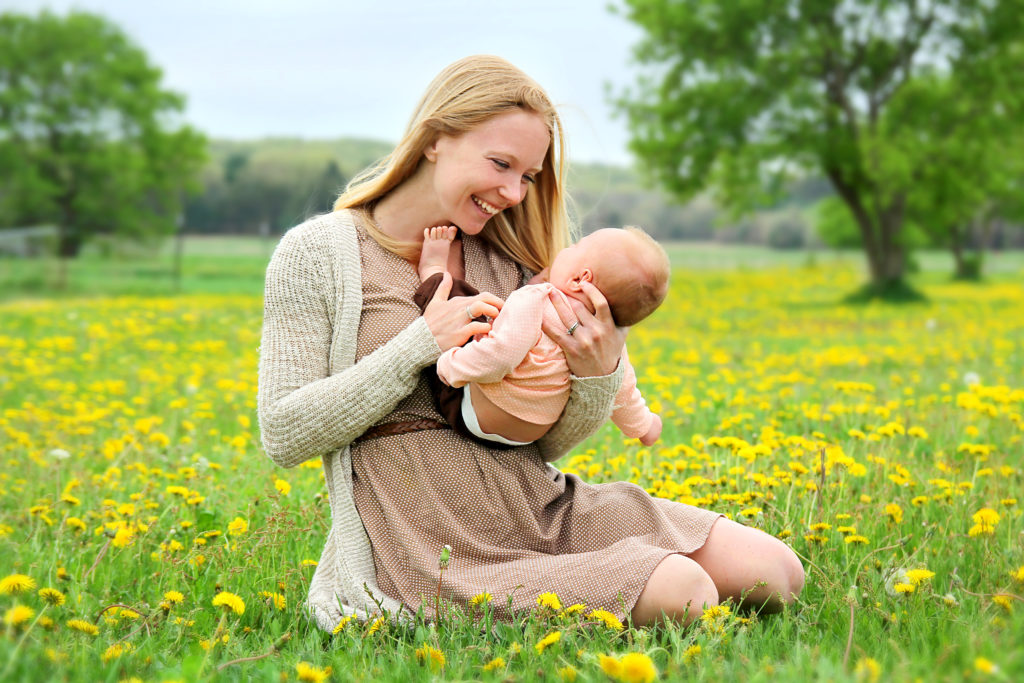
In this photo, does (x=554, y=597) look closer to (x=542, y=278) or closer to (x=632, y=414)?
(x=632, y=414)

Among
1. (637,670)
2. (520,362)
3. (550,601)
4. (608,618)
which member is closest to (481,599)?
(550,601)

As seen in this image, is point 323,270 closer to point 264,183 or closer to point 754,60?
point 754,60

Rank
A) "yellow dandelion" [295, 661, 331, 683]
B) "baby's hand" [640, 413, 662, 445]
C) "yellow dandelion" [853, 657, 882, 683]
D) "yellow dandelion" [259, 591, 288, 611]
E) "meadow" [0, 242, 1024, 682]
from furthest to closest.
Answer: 1. "baby's hand" [640, 413, 662, 445]
2. "yellow dandelion" [259, 591, 288, 611]
3. "meadow" [0, 242, 1024, 682]
4. "yellow dandelion" [295, 661, 331, 683]
5. "yellow dandelion" [853, 657, 882, 683]

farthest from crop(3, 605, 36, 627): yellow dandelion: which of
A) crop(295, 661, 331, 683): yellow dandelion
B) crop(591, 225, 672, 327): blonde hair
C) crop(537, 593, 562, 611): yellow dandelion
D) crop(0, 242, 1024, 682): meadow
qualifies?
crop(591, 225, 672, 327): blonde hair

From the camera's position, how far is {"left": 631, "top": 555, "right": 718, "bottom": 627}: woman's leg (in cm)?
220

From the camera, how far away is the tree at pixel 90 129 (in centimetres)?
3412

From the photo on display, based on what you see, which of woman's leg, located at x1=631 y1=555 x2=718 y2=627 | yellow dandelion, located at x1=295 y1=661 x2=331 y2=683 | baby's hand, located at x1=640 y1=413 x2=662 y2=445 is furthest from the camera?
baby's hand, located at x1=640 y1=413 x2=662 y2=445

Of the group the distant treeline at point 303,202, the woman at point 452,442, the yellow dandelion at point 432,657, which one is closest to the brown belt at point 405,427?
the woman at point 452,442

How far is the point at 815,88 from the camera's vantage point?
64.6 ft

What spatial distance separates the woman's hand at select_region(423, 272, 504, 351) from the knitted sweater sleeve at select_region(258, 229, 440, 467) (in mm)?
24

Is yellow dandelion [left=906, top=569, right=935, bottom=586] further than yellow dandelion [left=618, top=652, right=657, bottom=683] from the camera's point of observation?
Yes

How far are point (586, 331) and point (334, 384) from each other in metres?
0.63

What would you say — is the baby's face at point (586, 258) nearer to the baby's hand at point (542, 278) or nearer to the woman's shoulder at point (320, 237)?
the baby's hand at point (542, 278)

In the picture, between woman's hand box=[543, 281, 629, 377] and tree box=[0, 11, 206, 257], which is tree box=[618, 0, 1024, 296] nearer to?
woman's hand box=[543, 281, 629, 377]
